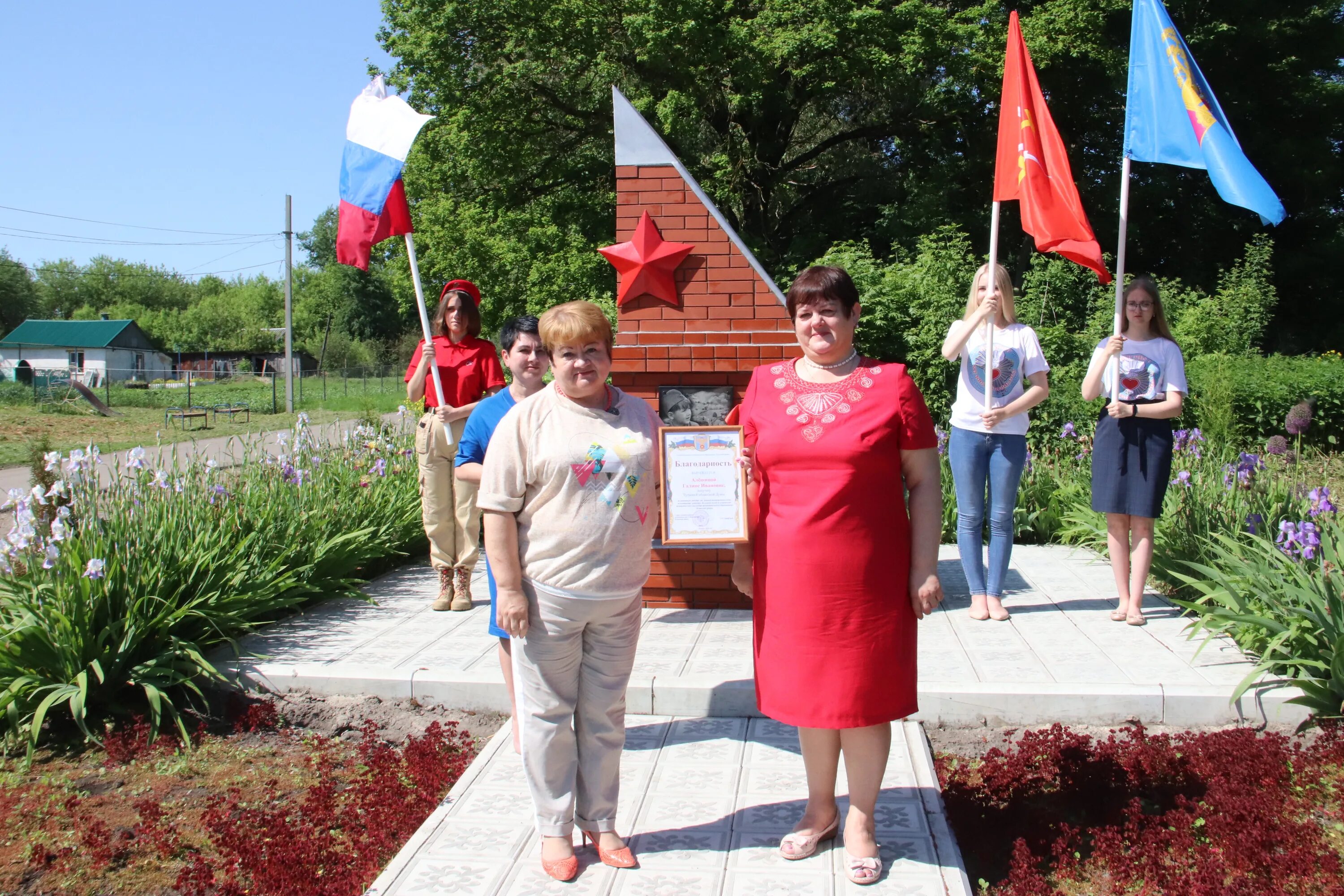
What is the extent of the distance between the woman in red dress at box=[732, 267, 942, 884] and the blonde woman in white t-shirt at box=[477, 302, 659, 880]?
41cm

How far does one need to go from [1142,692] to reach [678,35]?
61.0 feet

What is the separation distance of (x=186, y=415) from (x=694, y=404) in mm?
25370

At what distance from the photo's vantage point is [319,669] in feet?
14.9

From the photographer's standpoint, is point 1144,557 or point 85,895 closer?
point 85,895

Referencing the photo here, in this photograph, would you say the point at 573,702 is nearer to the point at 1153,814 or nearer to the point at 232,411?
the point at 1153,814


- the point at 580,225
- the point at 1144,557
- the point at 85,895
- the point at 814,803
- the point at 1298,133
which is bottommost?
the point at 85,895

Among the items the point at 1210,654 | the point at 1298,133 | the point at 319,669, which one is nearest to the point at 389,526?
the point at 319,669

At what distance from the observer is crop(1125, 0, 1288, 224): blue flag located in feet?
14.9

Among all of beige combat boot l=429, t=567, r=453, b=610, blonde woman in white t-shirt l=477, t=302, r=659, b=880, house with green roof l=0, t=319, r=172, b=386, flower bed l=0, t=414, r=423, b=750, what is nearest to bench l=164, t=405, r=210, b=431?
flower bed l=0, t=414, r=423, b=750

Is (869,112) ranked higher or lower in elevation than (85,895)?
higher

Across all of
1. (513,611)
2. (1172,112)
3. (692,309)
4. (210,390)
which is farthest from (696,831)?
(210,390)

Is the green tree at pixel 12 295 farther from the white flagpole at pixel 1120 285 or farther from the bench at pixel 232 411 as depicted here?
the white flagpole at pixel 1120 285

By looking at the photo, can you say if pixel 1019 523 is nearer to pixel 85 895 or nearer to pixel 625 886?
pixel 625 886

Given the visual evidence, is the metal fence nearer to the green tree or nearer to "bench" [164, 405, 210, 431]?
"bench" [164, 405, 210, 431]
